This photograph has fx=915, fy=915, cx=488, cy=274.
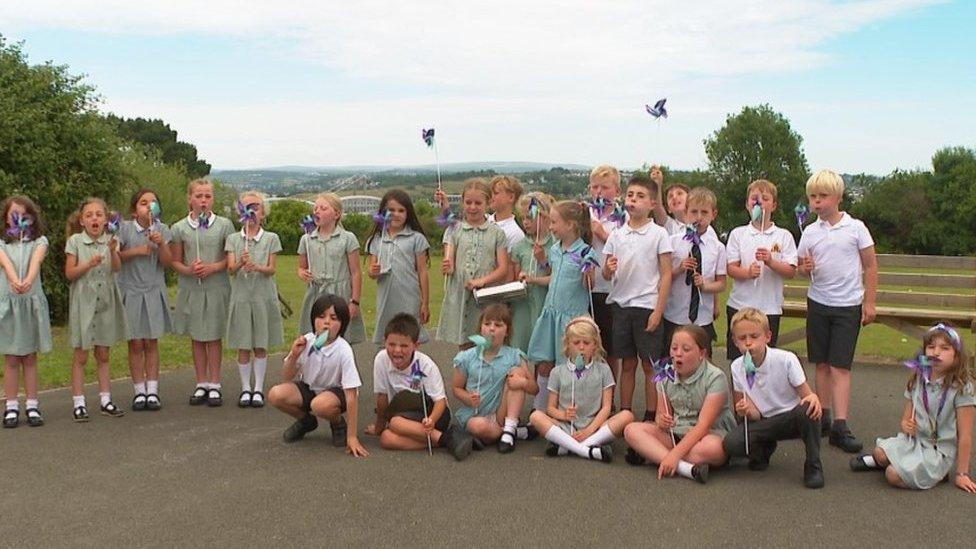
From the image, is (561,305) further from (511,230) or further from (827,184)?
(827,184)

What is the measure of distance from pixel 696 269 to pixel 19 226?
5.16 m

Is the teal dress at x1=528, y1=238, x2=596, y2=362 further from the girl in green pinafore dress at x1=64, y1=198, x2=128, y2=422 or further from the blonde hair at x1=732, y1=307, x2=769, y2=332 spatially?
the girl in green pinafore dress at x1=64, y1=198, x2=128, y2=422

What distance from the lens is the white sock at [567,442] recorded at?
19.8ft

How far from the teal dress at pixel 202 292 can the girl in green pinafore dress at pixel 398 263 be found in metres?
1.32

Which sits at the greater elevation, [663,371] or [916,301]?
[663,371]

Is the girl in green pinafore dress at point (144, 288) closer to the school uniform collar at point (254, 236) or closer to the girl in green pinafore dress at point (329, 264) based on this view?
the school uniform collar at point (254, 236)

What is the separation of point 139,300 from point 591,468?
405 centimetres

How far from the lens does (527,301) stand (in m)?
7.09

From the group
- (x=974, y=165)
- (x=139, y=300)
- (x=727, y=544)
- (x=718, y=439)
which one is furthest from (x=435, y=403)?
(x=974, y=165)

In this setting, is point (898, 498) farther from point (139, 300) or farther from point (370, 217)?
point (139, 300)

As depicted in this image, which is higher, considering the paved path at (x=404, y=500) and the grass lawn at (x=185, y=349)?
the paved path at (x=404, y=500)

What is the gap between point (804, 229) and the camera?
6.89m

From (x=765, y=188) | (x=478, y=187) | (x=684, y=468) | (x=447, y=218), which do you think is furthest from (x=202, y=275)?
(x=765, y=188)

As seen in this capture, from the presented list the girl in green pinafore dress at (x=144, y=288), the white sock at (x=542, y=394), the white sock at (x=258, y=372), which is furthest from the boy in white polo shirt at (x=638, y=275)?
the girl in green pinafore dress at (x=144, y=288)
